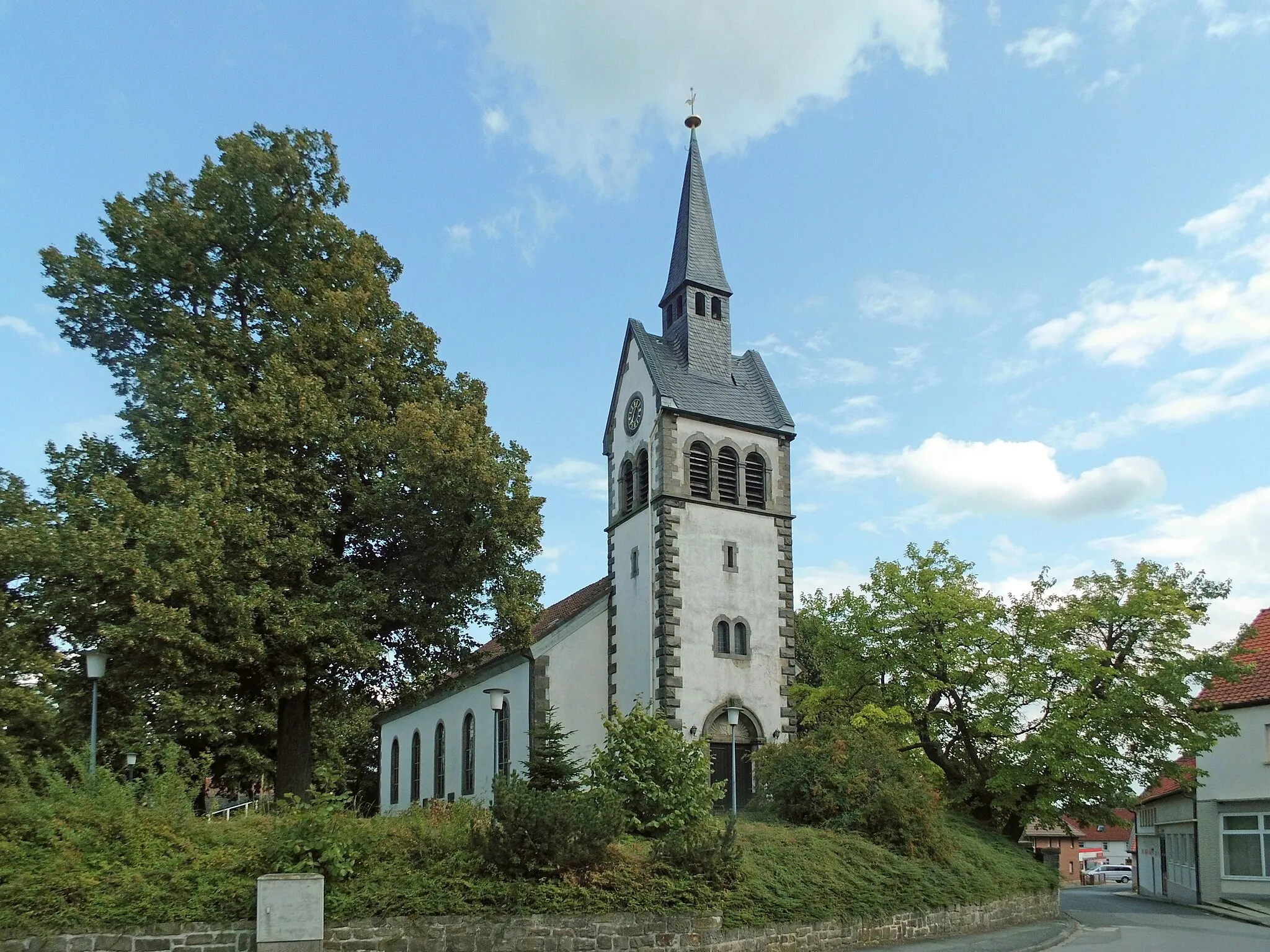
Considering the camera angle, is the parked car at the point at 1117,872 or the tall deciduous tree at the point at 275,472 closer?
the tall deciduous tree at the point at 275,472

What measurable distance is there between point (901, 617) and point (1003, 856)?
245 inches

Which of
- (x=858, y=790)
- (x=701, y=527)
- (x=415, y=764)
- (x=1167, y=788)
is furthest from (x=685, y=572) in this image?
(x=1167, y=788)

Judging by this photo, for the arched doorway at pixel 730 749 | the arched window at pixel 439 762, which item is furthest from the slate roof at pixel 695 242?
the arched window at pixel 439 762

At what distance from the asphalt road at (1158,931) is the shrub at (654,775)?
649cm

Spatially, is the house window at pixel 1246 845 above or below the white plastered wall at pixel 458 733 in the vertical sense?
below

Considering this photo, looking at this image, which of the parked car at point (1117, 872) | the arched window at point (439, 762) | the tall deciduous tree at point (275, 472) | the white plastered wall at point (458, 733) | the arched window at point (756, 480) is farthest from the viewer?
the parked car at point (1117, 872)

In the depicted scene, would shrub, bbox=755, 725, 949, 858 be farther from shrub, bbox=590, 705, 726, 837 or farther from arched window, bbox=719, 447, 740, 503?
arched window, bbox=719, 447, 740, 503

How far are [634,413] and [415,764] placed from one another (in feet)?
54.8

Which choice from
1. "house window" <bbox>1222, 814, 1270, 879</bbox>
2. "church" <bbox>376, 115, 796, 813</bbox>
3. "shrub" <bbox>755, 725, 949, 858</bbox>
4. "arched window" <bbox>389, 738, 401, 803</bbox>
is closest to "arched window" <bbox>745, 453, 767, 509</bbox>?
"church" <bbox>376, 115, 796, 813</bbox>

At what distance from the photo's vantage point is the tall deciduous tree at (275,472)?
61.5 ft

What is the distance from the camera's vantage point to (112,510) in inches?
727

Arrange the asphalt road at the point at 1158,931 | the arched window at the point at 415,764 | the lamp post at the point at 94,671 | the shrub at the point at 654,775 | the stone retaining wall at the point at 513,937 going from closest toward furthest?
the stone retaining wall at the point at 513,937, the lamp post at the point at 94,671, the shrub at the point at 654,775, the asphalt road at the point at 1158,931, the arched window at the point at 415,764

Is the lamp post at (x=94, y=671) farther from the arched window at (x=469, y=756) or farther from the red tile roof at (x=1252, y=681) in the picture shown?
the red tile roof at (x=1252, y=681)

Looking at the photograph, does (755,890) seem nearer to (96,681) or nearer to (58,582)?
(96,681)
